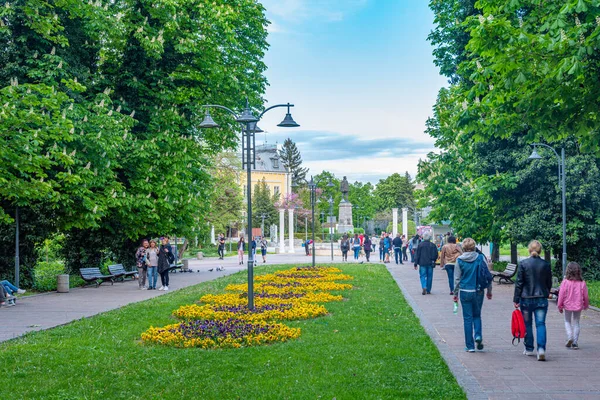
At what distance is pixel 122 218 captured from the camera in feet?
86.5

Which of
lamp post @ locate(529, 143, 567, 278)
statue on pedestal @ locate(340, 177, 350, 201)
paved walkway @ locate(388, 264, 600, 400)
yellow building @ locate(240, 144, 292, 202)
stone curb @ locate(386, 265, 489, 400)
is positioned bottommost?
paved walkway @ locate(388, 264, 600, 400)

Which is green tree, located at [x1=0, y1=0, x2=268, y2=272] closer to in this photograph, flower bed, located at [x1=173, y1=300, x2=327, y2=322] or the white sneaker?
flower bed, located at [x1=173, y1=300, x2=327, y2=322]

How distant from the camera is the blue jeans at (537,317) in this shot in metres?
10.2

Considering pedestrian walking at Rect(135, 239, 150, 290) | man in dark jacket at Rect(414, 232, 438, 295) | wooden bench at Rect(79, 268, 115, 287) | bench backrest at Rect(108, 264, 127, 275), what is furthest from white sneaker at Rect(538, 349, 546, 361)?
bench backrest at Rect(108, 264, 127, 275)

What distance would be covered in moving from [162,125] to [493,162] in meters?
13.3

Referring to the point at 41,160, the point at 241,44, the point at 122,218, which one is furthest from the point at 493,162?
the point at 41,160

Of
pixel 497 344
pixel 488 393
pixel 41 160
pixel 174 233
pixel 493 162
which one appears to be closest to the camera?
pixel 488 393

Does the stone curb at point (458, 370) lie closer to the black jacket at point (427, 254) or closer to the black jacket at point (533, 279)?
the black jacket at point (533, 279)

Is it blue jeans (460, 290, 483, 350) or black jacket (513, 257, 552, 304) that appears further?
blue jeans (460, 290, 483, 350)

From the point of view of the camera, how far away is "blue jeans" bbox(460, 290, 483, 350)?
10.9 metres

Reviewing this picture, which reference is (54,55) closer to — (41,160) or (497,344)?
(41,160)

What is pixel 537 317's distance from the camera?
408 inches

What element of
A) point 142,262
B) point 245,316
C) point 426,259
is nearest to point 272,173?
point 142,262

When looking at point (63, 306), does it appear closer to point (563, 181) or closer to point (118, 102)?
point (118, 102)
